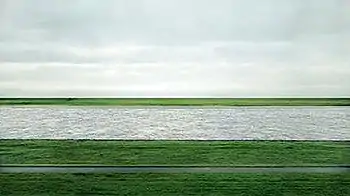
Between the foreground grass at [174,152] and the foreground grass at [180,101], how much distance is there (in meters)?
0.23

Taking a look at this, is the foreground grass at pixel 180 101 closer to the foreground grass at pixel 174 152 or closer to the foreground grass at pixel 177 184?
the foreground grass at pixel 174 152

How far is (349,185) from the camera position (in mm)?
2867

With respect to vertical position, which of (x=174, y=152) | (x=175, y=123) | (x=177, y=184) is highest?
(x=175, y=123)

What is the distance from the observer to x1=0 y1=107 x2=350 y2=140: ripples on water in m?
3.09

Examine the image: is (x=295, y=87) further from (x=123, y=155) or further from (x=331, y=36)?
(x=123, y=155)

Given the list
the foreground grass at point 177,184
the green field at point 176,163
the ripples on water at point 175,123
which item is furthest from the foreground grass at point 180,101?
the foreground grass at point 177,184

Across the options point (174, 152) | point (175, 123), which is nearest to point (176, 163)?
point (174, 152)

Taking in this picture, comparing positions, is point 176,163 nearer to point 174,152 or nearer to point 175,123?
point 174,152

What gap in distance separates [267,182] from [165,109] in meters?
0.66

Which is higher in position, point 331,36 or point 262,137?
point 331,36

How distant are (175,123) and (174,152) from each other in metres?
0.17

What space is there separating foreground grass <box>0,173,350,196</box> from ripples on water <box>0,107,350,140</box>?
269 mm

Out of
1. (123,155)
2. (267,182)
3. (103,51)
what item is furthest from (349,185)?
(103,51)

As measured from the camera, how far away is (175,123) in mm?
3188
